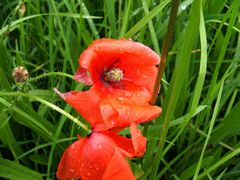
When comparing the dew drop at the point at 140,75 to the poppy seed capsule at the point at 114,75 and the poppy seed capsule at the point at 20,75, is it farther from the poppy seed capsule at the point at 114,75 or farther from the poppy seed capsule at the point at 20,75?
the poppy seed capsule at the point at 20,75

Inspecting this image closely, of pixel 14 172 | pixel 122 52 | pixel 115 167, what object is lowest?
pixel 14 172

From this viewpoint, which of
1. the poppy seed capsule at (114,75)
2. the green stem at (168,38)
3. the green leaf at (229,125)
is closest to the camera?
the green stem at (168,38)

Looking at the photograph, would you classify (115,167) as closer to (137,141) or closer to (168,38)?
(137,141)

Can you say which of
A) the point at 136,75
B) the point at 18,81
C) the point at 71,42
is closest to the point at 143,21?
the point at 136,75

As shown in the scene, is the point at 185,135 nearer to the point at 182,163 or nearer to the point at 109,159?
the point at 182,163

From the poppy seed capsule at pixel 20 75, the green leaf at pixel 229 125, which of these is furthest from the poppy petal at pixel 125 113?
the green leaf at pixel 229 125

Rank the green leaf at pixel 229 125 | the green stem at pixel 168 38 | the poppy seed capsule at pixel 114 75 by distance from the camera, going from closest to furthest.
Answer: the green stem at pixel 168 38
the poppy seed capsule at pixel 114 75
the green leaf at pixel 229 125

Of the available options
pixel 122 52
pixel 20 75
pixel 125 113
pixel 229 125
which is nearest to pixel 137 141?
pixel 125 113
